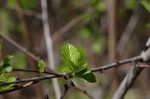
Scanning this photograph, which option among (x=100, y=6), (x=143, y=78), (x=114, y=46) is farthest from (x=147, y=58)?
(x=143, y=78)

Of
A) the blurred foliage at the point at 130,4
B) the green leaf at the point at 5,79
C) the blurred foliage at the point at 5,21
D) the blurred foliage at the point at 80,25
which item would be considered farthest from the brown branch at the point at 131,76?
the blurred foliage at the point at 5,21

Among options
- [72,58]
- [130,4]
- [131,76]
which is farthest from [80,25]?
[72,58]

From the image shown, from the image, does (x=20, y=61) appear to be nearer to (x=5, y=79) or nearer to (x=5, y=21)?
(x=5, y=21)

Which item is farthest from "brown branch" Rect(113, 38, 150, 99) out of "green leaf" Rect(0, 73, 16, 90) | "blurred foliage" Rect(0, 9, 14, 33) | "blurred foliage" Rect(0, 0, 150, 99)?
"blurred foliage" Rect(0, 9, 14, 33)

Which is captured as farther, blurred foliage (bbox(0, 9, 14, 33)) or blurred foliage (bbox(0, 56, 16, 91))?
blurred foliage (bbox(0, 9, 14, 33))

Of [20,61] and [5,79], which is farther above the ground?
[20,61]

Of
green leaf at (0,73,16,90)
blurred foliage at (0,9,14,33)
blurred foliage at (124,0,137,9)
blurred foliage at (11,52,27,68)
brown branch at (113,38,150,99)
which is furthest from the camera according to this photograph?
blurred foliage at (0,9,14,33)

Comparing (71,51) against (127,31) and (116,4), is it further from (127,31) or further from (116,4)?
(127,31)

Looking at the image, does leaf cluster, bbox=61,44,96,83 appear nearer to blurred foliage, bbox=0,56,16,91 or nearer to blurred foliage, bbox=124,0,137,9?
blurred foliage, bbox=0,56,16,91
